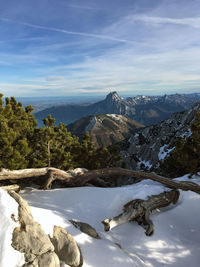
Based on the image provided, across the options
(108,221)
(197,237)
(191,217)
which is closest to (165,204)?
(191,217)

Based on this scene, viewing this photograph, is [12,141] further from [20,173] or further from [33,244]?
[33,244]

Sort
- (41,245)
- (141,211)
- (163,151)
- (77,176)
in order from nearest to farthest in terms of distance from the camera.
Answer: (41,245), (141,211), (77,176), (163,151)

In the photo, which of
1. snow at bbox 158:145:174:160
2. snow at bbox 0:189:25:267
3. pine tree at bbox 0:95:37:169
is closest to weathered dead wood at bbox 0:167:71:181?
pine tree at bbox 0:95:37:169

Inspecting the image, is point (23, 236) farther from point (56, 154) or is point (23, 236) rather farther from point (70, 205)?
point (56, 154)

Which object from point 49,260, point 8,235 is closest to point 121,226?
point 49,260

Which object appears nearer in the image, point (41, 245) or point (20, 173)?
point (41, 245)

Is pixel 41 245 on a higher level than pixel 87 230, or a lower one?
higher

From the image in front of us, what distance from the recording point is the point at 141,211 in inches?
418

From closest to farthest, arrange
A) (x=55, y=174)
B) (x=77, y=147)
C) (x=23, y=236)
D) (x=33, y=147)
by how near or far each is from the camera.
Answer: (x=23, y=236) < (x=55, y=174) < (x=33, y=147) < (x=77, y=147)

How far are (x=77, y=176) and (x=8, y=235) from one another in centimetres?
1097

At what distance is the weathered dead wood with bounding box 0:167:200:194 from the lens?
13.4 metres

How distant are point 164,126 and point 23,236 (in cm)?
10788

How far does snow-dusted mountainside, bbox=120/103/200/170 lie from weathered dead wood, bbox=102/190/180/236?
70952 millimetres

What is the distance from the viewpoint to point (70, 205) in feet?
39.2
